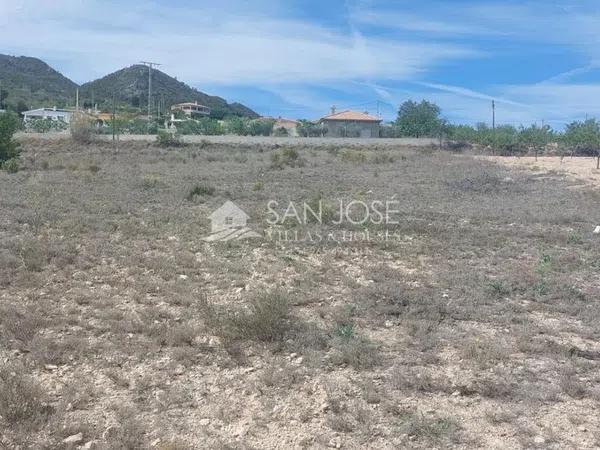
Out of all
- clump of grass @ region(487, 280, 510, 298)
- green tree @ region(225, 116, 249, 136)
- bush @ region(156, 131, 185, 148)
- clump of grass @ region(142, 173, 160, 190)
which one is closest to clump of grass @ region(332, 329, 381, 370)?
clump of grass @ region(487, 280, 510, 298)

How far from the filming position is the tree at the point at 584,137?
142 ft

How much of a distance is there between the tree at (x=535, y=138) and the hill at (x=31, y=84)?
54026mm

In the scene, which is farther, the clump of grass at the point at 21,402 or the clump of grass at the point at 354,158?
the clump of grass at the point at 354,158

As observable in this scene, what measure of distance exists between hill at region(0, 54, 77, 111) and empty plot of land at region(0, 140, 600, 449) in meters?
65.5

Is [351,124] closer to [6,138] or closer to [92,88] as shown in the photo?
[92,88]

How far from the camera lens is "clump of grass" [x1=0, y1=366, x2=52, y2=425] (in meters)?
3.58

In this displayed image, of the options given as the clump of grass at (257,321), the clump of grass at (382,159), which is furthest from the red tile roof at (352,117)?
the clump of grass at (257,321)

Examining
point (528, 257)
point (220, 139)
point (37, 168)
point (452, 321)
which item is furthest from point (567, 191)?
point (220, 139)

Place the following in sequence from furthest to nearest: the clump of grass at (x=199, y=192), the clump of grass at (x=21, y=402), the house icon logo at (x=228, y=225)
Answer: the clump of grass at (x=199, y=192) → the house icon logo at (x=228, y=225) → the clump of grass at (x=21, y=402)

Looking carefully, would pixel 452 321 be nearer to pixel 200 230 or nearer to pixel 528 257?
pixel 528 257

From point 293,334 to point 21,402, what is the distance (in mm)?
2275

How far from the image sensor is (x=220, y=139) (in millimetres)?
42219

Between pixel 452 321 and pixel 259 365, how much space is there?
6.88ft

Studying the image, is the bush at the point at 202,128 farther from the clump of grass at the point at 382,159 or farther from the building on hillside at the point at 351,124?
the clump of grass at the point at 382,159
